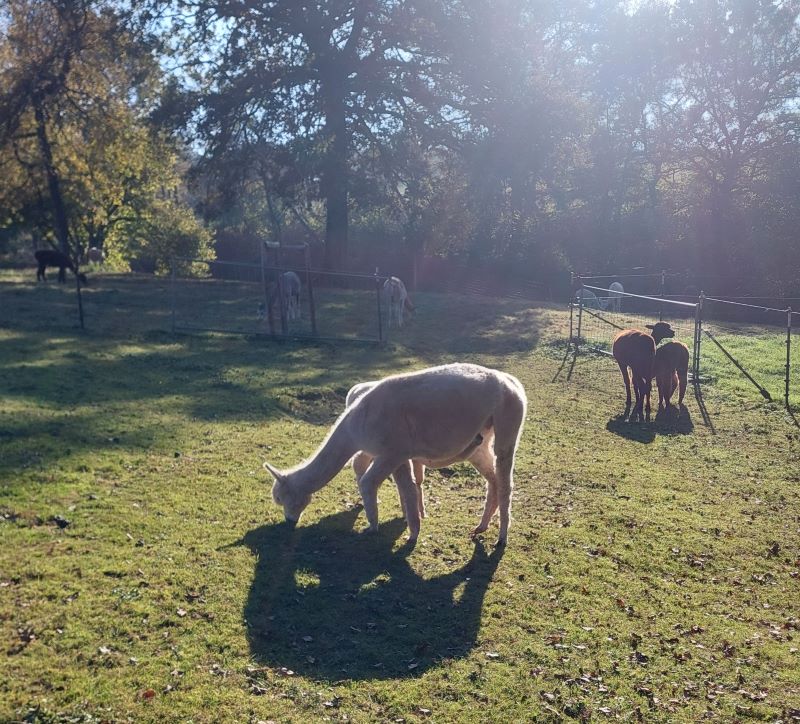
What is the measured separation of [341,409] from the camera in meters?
15.8

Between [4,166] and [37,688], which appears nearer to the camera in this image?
[37,688]

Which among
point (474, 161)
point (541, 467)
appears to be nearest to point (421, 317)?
point (474, 161)

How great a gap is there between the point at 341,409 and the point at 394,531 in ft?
21.5

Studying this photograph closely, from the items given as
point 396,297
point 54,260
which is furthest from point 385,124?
point 54,260

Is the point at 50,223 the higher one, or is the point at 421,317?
the point at 50,223

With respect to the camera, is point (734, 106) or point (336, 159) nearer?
point (336, 159)

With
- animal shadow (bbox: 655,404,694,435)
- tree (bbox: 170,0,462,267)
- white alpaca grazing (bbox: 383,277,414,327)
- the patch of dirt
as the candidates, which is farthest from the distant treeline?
animal shadow (bbox: 655,404,694,435)

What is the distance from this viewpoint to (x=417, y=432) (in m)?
8.68

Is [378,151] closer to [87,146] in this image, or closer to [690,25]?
[87,146]

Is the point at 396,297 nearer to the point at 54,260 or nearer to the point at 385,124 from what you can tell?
the point at 385,124

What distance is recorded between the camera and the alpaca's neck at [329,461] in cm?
905

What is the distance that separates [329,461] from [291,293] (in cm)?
1694

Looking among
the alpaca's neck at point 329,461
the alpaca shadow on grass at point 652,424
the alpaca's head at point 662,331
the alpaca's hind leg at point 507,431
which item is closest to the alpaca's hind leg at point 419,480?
the alpaca's neck at point 329,461

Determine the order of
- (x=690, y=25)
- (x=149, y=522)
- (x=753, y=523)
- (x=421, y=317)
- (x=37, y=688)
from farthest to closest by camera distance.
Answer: (x=690, y=25)
(x=421, y=317)
(x=753, y=523)
(x=149, y=522)
(x=37, y=688)
